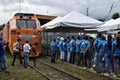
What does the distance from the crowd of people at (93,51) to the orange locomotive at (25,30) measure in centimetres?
235

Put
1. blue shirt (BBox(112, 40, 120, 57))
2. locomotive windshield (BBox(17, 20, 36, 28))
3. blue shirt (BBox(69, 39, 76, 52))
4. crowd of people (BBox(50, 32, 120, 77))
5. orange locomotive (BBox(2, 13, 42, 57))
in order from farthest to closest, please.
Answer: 1. locomotive windshield (BBox(17, 20, 36, 28))
2. orange locomotive (BBox(2, 13, 42, 57))
3. blue shirt (BBox(69, 39, 76, 52))
4. crowd of people (BBox(50, 32, 120, 77))
5. blue shirt (BBox(112, 40, 120, 57))

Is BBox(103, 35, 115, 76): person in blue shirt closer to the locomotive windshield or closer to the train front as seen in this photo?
the train front

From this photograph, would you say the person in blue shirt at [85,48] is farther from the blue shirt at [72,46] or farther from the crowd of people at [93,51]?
the blue shirt at [72,46]

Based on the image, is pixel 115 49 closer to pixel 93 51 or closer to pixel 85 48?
pixel 85 48

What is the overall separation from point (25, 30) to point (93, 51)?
864 cm

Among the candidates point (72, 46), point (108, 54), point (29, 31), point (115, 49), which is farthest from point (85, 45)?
point (29, 31)

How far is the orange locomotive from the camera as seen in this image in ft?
81.3

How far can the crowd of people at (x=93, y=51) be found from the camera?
561 inches

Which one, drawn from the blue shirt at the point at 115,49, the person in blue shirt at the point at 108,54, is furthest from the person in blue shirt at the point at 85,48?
the blue shirt at the point at 115,49

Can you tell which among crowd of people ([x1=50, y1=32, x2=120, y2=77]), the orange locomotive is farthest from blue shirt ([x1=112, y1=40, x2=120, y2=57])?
the orange locomotive

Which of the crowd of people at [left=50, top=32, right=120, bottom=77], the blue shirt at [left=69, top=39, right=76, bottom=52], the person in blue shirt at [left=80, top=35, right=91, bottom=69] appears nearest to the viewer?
the crowd of people at [left=50, top=32, right=120, bottom=77]

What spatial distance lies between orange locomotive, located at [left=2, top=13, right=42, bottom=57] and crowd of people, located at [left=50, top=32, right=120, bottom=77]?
2.35 meters

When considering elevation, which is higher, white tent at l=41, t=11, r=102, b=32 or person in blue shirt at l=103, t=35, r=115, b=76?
white tent at l=41, t=11, r=102, b=32

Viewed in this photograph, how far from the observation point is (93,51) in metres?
18.0
